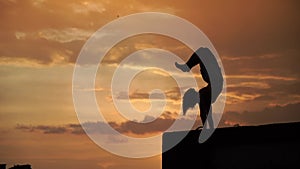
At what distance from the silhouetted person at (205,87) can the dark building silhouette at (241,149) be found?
943 millimetres

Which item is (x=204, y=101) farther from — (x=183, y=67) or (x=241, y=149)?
(x=241, y=149)

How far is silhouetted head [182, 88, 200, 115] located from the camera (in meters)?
20.5

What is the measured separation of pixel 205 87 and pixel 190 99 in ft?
2.34

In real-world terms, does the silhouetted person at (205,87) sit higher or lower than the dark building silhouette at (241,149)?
higher

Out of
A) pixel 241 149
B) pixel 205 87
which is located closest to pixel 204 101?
pixel 205 87

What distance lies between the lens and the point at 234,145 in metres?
19.4

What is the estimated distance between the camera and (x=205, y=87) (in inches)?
804

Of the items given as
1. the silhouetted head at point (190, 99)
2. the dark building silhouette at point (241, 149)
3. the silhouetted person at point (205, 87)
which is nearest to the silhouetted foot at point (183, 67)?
the silhouetted person at point (205, 87)

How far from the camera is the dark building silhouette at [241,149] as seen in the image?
18.0 metres

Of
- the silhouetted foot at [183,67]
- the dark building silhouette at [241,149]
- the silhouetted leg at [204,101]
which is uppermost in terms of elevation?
the silhouetted foot at [183,67]

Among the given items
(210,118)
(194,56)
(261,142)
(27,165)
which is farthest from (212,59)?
(27,165)

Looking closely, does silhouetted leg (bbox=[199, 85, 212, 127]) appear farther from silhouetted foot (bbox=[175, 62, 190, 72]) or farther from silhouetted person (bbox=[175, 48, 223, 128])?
silhouetted foot (bbox=[175, 62, 190, 72])

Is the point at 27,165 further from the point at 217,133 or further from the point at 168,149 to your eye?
the point at 217,133

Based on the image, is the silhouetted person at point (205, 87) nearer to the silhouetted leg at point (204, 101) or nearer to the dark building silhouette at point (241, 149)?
the silhouetted leg at point (204, 101)
